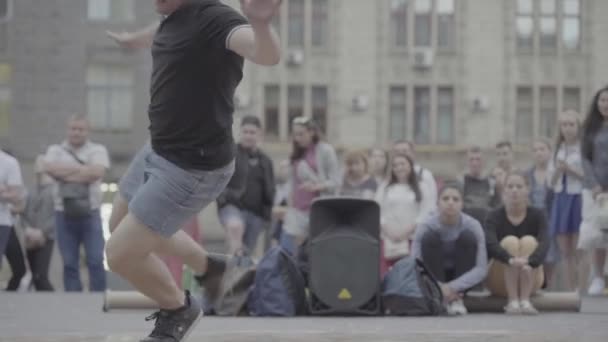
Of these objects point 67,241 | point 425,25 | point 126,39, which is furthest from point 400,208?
point 425,25

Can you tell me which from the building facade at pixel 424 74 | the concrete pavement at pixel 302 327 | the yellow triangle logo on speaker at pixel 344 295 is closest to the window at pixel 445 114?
the building facade at pixel 424 74

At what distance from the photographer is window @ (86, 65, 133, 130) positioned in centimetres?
4172

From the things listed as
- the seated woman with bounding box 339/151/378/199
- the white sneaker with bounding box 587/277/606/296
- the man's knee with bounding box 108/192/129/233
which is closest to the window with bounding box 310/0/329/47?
the seated woman with bounding box 339/151/378/199

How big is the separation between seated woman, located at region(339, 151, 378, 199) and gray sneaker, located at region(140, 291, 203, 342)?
8470mm

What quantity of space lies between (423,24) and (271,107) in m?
4.64

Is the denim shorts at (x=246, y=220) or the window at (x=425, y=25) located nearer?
the denim shorts at (x=246, y=220)

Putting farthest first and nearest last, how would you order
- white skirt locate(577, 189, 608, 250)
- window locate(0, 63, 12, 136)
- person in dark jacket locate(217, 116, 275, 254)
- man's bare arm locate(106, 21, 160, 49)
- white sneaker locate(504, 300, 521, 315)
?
1. window locate(0, 63, 12, 136)
2. person in dark jacket locate(217, 116, 275, 254)
3. white skirt locate(577, 189, 608, 250)
4. white sneaker locate(504, 300, 521, 315)
5. man's bare arm locate(106, 21, 160, 49)

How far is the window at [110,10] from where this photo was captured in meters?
41.0

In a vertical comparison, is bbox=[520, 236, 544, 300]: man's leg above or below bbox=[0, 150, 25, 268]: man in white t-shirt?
below

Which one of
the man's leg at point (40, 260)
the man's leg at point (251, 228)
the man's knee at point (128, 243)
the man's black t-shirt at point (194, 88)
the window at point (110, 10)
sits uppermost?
the window at point (110, 10)

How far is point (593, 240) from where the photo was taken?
15086 millimetres

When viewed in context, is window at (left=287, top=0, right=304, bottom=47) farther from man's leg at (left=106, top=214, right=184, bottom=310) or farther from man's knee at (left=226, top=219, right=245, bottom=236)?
man's leg at (left=106, top=214, right=184, bottom=310)

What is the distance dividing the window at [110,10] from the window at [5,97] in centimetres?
249

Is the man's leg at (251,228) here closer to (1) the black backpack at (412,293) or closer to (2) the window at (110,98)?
(1) the black backpack at (412,293)
